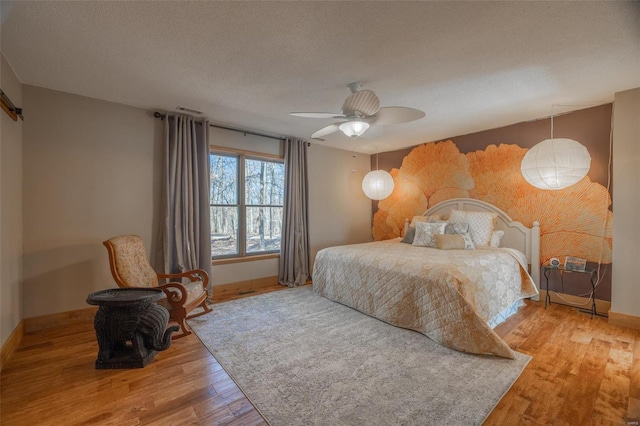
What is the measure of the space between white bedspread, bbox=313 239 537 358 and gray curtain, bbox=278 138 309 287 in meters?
0.86

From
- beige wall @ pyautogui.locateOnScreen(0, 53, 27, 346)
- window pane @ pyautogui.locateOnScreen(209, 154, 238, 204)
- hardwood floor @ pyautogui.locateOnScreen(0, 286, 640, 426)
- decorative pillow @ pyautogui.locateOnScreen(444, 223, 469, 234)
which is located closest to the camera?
hardwood floor @ pyautogui.locateOnScreen(0, 286, 640, 426)

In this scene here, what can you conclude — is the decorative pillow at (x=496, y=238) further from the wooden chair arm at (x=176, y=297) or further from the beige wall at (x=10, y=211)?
the beige wall at (x=10, y=211)

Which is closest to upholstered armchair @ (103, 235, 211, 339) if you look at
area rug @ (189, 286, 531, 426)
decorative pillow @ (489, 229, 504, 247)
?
area rug @ (189, 286, 531, 426)

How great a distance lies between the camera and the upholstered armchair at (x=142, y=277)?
8.59 feet

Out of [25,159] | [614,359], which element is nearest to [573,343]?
[614,359]

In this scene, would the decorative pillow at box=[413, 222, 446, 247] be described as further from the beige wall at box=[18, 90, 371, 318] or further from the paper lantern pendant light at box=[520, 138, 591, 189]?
the beige wall at box=[18, 90, 371, 318]

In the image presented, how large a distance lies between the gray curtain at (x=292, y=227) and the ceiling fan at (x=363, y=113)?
6.31 ft

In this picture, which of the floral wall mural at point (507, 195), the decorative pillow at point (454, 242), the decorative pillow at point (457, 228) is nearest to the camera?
the floral wall mural at point (507, 195)

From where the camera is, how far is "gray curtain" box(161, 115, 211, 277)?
3.46 metres

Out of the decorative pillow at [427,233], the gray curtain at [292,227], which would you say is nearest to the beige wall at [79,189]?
the gray curtain at [292,227]

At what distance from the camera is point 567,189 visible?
11.3ft

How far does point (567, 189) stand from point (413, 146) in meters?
2.40

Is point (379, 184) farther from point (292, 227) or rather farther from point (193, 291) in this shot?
point (193, 291)

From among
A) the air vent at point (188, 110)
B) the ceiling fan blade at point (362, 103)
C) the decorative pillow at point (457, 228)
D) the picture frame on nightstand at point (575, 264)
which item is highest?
the air vent at point (188, 110)
